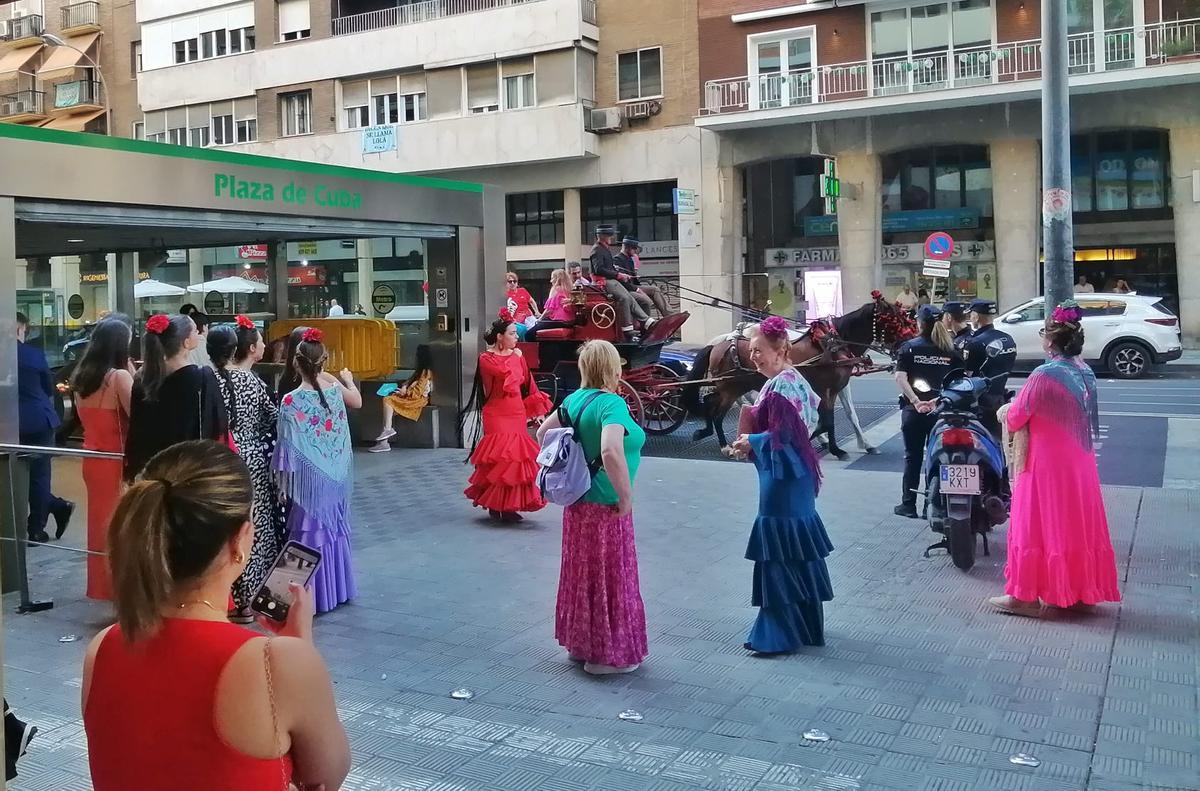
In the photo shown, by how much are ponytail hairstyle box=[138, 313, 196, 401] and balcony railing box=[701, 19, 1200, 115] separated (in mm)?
22411

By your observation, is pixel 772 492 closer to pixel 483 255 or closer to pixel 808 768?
pixel 808 768

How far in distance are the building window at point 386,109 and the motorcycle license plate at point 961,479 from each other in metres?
29.0

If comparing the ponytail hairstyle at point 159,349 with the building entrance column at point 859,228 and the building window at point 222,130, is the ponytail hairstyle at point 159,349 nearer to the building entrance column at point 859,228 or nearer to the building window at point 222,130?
the building entrance column at point 859,228

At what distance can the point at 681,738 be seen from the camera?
16.1ft

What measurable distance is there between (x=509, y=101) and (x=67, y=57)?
21558 millimetres

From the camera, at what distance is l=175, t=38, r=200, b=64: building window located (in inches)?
1516

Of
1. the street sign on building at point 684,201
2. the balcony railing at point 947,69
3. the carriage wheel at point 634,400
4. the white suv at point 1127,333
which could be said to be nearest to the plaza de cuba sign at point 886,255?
the street sign on building at point 684,201

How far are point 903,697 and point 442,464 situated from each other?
8408 mm

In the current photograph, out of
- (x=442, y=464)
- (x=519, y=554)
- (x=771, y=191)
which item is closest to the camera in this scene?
(x=519, y=554)

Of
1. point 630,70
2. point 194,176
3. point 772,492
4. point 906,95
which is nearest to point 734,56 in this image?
point 630,70

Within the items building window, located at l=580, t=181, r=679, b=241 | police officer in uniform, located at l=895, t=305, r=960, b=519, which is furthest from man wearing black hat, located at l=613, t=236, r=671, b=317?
building window, located at l=580, t=181, r=679, b=241

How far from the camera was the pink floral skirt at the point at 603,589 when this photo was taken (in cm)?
573

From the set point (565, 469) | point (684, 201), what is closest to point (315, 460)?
point (565, 469)

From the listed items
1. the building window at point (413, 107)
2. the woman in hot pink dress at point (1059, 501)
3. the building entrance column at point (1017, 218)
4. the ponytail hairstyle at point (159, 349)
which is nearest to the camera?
the ponytail hairstyle at point (159, 349)
